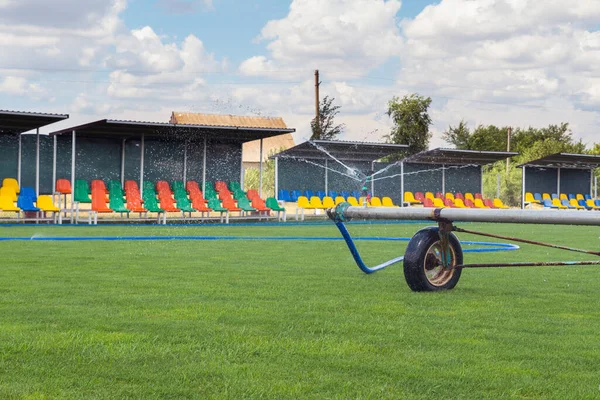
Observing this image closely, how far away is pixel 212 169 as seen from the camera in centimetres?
3019

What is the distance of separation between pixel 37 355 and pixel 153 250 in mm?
8305

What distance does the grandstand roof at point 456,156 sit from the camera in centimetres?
3537

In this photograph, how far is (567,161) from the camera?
41.8 metres

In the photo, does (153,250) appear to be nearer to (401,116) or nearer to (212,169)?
(212,169)

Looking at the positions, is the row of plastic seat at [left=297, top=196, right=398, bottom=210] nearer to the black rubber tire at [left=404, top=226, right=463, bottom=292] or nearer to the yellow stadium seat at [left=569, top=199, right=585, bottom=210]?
the yellow stadium seat at [left=569, top=199, right=585, bottom=210]

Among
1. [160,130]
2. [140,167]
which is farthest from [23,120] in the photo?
[140,167]

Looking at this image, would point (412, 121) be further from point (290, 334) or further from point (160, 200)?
point (290, 334)

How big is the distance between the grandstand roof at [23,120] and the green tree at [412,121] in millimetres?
30584

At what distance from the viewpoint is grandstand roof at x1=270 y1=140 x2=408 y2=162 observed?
103ft

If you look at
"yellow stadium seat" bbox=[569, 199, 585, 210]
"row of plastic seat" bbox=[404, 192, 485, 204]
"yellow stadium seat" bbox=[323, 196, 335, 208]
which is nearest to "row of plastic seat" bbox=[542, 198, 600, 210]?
"yellow stadium seat" bbox=[569, 199, 585, 210]

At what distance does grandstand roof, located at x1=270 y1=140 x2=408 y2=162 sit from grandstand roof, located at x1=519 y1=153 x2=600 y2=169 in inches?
407

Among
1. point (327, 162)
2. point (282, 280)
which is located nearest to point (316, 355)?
point (282, 280)

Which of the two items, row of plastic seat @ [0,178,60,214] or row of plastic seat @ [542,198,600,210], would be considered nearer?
row of plastic seat @ [0,178,60,214]

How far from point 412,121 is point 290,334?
1904 inches
